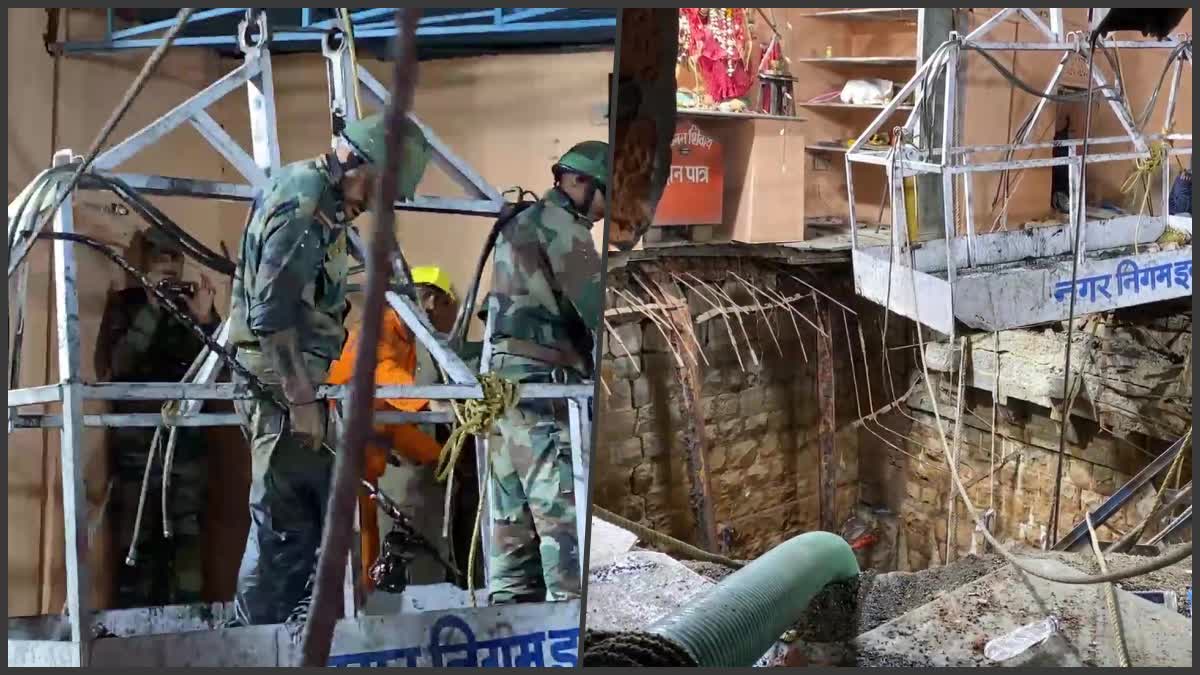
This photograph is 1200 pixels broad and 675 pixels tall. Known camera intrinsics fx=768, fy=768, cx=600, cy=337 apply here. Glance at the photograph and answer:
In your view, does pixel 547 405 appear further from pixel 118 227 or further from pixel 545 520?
pixel 118 227

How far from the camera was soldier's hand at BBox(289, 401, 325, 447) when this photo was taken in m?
0.48

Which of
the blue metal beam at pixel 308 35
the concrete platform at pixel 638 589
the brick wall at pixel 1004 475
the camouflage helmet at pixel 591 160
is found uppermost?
the blue metal beam at pixel 308 35

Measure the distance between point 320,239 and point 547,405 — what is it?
175 mm

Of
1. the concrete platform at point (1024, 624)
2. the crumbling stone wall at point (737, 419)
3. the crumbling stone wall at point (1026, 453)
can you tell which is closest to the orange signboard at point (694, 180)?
the concrete platform at point (1024, 624)

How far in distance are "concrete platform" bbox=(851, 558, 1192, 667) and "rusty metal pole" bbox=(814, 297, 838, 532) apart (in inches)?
39.4

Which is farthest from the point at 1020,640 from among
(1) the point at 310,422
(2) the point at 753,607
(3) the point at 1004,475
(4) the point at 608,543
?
(3) the point at 1004,475

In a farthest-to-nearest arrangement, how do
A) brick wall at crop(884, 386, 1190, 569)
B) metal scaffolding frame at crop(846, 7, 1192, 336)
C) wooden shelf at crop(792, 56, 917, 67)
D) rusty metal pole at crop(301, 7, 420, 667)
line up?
brick wall at crop(884, 386, 1190, 569) → wooden shelf at crop(792, 56, 917, 67) → metal scaffolding frame at crop(846, 7, 1192, 336) → rusty metal pole at crop(301, 7, 420, 667)

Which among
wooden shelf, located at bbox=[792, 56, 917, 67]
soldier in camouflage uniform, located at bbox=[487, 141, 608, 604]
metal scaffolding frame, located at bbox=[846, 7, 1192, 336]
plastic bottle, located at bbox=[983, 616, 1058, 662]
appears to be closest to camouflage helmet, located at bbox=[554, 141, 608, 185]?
soldier in camouflage uniform, located at bbox=[487, 141, 608, 604]

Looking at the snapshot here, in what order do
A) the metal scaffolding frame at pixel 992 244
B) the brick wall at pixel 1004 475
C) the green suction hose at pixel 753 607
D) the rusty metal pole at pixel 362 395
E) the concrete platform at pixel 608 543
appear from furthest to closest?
1. the brick wall at pixel 1004 475
2. the metal scaffolding frame at pixel 992 244
3. the concrete platform at pixel 608 543
4. the green suction hose at pixel 753 607
5. the rusty metal pole at pixel 362 395

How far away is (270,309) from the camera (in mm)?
482

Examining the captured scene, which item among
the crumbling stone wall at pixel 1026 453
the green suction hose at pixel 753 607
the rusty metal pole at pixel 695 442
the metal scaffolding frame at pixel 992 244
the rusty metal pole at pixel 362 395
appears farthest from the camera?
the crumbling stone wall at pixel 1026 453

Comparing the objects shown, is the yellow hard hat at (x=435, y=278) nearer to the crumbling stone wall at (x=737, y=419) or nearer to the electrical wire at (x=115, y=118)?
the electrical wire at (x=115, y=118)

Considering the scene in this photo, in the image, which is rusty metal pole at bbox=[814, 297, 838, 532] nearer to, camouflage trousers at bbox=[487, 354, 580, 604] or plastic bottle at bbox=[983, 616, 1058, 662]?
plastic bottle at bbox=[983, 616, 1058, 662]

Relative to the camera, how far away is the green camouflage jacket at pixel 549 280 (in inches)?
19.3
